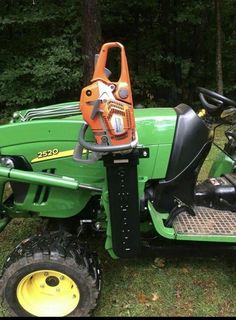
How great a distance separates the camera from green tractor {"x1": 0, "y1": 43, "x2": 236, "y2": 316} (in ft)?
8.15

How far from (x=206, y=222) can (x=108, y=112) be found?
1078 mm

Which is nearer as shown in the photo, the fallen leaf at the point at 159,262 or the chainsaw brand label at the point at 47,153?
the chainsaw brand label at the point at 47,153

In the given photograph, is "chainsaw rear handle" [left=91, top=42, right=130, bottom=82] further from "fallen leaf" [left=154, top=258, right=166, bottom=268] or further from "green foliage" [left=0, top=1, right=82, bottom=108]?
"green foliage" [left=0, top=1, right=82, bottom=108]

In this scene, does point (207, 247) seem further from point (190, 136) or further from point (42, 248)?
Result: point (42, 248)

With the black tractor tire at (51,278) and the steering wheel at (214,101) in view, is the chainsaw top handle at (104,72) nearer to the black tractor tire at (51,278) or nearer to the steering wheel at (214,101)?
the steering wheel at (214,101)

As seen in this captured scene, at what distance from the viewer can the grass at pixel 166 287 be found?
2896 millimetres

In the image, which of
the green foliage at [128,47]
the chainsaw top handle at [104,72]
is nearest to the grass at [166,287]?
the chainsaw top handle at [104,72]

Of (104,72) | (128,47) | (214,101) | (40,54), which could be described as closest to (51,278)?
(104,72)

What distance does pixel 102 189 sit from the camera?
8.87ft

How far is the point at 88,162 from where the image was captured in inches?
102

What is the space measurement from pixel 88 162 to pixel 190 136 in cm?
69

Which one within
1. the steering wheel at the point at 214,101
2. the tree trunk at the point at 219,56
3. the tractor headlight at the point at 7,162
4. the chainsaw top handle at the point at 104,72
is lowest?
the tree trunk at the point at 219,56

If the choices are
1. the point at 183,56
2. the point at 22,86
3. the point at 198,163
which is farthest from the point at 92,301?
the point at 183,56

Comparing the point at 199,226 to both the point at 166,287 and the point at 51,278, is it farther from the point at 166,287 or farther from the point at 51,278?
the point at 51,278
